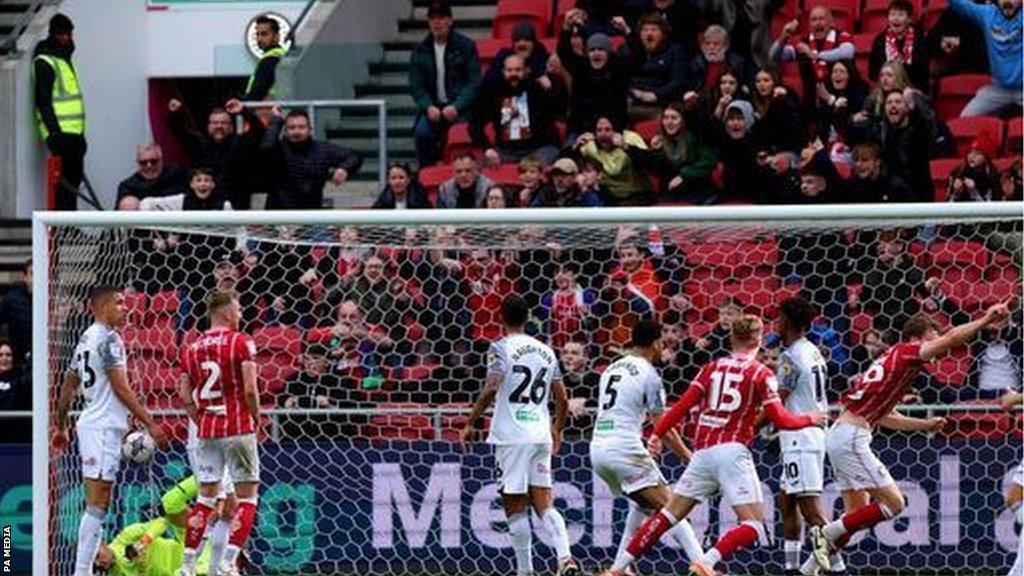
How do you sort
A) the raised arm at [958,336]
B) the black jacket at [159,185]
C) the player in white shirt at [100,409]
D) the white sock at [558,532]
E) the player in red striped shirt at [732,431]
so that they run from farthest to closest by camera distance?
the black jacket at [159,185] < the white sock at [558,532] < the player in white shirt at [100,409] < the player in red striped shirt at [732,431] < the raised arm at [958,336]

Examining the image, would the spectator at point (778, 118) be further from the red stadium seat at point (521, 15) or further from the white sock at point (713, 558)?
the white sock at point (713, 558)

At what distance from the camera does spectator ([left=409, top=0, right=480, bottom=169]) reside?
2261 cm

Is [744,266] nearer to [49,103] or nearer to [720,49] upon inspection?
[720,49]

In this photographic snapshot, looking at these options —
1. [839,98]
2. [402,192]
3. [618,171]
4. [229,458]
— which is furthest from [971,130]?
[229,458]

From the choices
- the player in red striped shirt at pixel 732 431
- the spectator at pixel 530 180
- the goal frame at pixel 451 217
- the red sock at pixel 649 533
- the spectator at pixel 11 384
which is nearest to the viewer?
the goal frame at pixel 451 217

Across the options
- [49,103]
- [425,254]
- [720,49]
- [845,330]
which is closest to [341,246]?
[425,254]

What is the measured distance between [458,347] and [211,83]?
8929 millimetres

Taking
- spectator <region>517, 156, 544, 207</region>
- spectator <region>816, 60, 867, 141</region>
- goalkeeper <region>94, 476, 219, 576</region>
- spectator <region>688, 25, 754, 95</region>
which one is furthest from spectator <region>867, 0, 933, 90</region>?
goalkeeper <region>94, 476, 219, 576</region>

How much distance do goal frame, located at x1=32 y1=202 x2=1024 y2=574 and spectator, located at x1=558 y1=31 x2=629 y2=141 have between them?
5.32 m

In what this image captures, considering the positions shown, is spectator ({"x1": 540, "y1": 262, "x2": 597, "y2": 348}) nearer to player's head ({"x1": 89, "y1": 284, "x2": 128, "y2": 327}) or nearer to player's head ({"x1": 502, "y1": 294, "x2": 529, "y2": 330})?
player's head ({"x1": 502, "y1": 294, "x2": 529, "y2": 330})

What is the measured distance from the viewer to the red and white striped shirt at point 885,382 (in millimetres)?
17734

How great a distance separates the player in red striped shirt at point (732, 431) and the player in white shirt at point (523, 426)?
994 millimetres

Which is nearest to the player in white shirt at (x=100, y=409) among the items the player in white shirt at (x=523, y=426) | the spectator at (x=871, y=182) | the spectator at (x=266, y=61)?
the player in white shirt at (x=523, y=426)

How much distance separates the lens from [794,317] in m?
17.8
